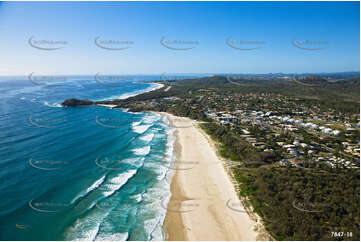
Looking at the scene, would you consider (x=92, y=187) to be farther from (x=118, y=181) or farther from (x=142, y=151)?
(x=142, y=151)

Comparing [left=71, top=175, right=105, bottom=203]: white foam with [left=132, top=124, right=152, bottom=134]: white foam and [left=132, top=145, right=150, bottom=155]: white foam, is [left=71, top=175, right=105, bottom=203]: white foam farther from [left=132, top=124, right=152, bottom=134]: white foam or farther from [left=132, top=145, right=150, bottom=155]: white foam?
[left=132, top=124, right=152, bottom=134]: white foam

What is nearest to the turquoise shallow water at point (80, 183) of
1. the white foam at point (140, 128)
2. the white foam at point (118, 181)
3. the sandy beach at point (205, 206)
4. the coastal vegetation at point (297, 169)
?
the white foam at point (118, 181)

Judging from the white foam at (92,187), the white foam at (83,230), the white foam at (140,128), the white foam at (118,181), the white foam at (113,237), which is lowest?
the white foam at (113,237)

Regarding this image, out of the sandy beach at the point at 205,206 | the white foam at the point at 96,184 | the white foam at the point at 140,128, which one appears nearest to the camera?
the sandy beach at the point at 205,206

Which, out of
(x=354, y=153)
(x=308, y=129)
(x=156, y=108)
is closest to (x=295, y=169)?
(x=354, y=153)

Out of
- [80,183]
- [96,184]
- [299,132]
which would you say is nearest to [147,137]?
[96,184]

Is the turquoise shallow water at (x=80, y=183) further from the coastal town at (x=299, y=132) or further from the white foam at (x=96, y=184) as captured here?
the coastal town at (x=299, y=132)

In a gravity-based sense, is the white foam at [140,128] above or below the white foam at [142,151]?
above
